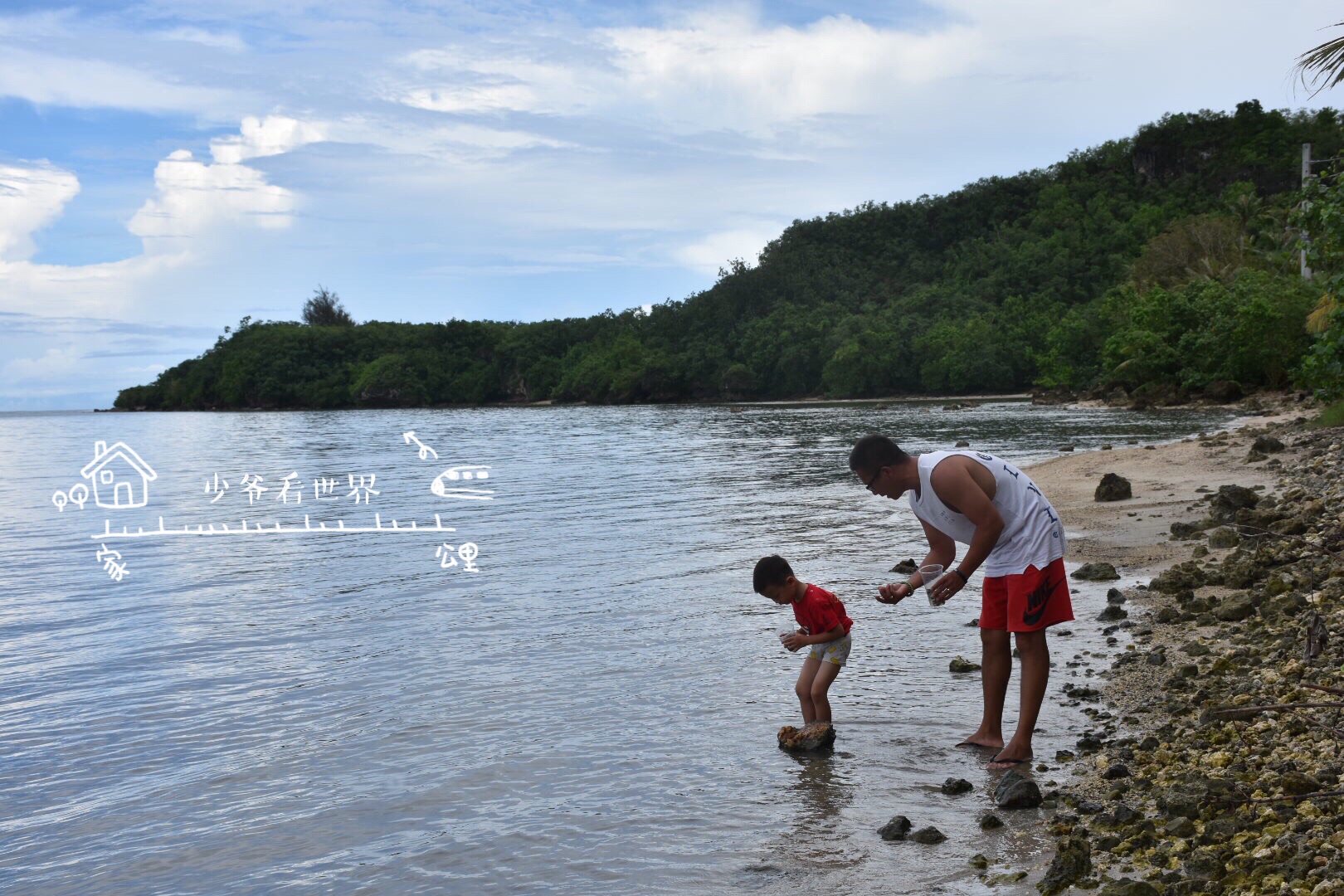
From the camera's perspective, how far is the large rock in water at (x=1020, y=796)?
5.61 meters

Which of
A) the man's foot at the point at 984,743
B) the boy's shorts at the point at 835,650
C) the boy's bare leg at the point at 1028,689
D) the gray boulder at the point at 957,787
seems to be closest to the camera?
the gray boulder at the point at 957,787

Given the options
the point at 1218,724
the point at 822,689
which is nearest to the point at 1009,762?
the point at 1218,724

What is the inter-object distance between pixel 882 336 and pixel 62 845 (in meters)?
112

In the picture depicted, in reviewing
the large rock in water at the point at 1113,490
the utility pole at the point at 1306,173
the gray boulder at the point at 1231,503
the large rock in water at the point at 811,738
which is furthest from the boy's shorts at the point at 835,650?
the utility pole at the point at 1306,173

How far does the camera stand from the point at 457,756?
7.06 m

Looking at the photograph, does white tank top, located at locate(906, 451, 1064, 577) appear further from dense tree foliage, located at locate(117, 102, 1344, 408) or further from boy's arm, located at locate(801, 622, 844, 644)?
dense tree foliage, located at locate(117, 102, 1344, 408)

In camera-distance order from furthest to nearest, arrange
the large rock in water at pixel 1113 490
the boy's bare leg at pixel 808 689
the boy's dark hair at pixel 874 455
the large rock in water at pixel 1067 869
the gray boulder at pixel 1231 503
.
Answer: the large rock in water at pixel 1113 490, the gray boulder at pixel 1231 503, the boy's bare leg at pixel 808 689, the boy's dark hair at pixel 874 455, the large rock in water at pixel 1067 869

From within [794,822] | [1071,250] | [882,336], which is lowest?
[794,822]

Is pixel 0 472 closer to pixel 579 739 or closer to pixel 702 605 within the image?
pixel 702 605

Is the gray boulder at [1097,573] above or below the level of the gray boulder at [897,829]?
above

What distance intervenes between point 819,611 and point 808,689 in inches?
25.0

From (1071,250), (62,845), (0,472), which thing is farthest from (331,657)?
(1071,250)

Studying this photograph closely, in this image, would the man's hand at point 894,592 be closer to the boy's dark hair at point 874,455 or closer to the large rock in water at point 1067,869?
the boy's dark hair at point 874,455

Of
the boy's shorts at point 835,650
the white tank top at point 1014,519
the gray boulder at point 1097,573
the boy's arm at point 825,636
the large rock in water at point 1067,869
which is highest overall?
the white tank top at point 1014,519
